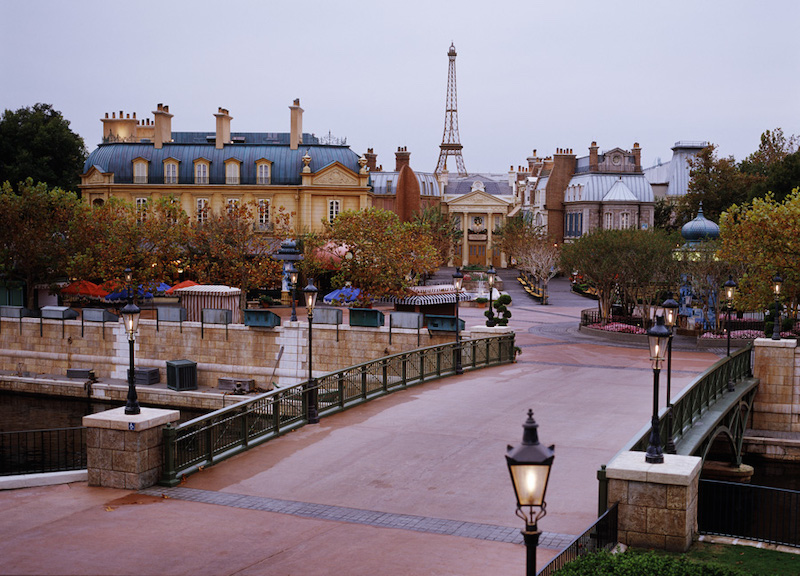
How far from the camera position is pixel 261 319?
36.5 meters

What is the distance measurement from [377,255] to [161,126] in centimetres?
3097

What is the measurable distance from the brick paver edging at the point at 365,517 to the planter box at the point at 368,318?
811 inches

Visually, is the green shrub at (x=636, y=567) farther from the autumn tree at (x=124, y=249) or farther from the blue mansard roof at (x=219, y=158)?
the blue mansard roof at (x=219, y=158)

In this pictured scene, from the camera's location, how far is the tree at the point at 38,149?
65000mm

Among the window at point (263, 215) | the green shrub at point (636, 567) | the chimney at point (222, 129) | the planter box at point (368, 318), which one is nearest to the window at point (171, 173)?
the chimney at point (222, 129)

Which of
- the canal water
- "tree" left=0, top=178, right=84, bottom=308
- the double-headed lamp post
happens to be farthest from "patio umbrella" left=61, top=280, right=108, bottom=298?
the double-headed lamp post

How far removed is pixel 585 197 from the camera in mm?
81875

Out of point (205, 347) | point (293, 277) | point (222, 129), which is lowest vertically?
point (205, 347)

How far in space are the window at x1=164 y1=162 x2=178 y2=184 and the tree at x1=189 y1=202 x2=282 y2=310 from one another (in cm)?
1427

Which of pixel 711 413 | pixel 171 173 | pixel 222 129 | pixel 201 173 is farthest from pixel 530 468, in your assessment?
pixel 222 129

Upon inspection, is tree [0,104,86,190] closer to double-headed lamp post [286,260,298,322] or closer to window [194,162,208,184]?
window [194,162,208,184]

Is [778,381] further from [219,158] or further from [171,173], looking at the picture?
[171,173]

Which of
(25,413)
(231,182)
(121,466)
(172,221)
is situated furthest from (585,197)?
(121,466)

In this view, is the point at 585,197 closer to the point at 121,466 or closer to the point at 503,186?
the point at 503,186
